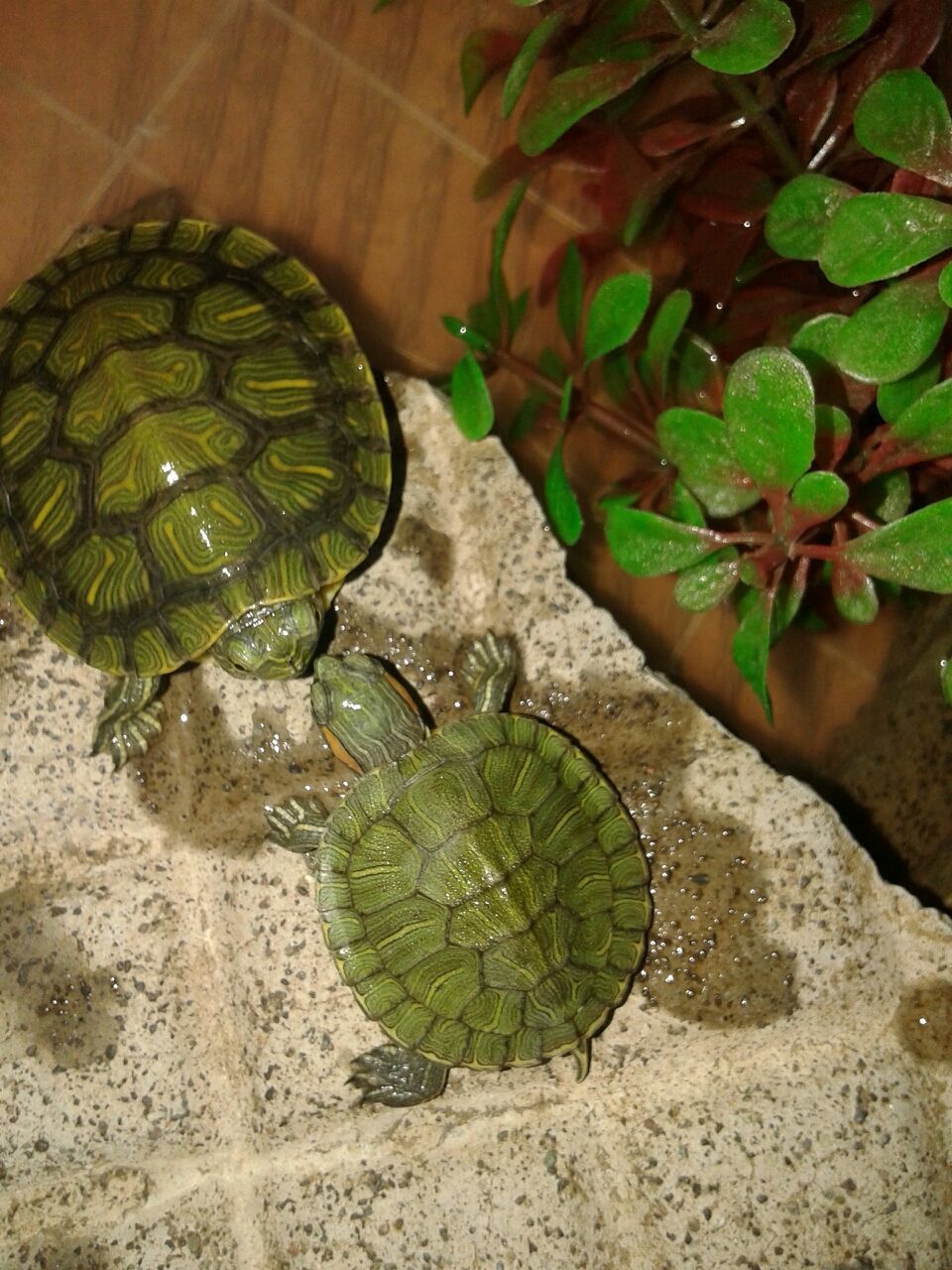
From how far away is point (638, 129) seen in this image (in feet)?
8.33

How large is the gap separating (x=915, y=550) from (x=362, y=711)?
113 cm

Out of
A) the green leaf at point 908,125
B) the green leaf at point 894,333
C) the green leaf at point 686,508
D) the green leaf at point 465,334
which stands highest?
the green leaf at point 908,125

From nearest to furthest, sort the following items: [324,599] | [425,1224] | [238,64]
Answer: [425,1224]
[324,599]
[238,64]

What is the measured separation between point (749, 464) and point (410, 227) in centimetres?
161

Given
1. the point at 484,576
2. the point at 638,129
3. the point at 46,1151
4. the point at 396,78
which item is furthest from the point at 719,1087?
the point at 396,78

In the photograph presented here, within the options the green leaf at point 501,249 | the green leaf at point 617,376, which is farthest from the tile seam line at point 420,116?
the green leaf at point 617,376

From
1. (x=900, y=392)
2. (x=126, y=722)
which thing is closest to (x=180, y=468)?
(x=126, y=722)

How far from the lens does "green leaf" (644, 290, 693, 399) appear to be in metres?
2.09

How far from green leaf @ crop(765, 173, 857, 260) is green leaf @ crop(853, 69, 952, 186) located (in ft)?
0.45

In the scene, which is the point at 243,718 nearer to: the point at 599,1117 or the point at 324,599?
the point at 324,599

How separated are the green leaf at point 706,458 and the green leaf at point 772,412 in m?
0.12

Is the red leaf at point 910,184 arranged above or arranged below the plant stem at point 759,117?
above

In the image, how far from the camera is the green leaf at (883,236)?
63.6 inches

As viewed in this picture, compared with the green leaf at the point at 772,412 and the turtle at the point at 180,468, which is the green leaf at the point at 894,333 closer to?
the green leaf at the point at 772,412
